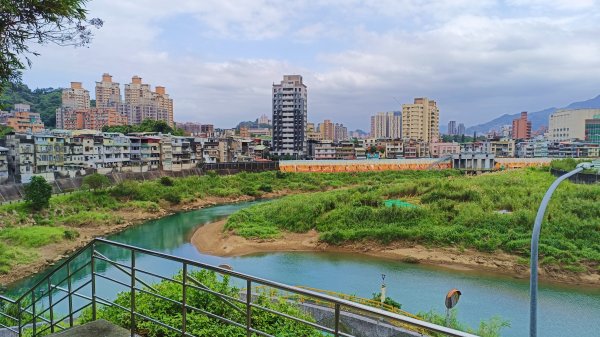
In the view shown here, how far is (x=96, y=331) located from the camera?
3.74 meters

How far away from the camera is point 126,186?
3541 cm

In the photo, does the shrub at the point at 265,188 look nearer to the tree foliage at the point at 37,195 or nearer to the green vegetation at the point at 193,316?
the tree foliage at the point at 37,195

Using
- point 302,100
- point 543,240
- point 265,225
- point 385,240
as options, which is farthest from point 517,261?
point 302,100

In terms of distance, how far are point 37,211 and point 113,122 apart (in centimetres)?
6133

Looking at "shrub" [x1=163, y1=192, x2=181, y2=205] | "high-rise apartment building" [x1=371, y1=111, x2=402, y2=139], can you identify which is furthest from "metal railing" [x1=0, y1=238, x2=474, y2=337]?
"high-rise apartment building" [x1=371, y1=111, x2=402, y2=139]

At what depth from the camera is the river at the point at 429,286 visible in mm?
13359

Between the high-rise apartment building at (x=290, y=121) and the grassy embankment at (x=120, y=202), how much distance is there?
20.9 metres

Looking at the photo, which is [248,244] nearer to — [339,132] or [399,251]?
[399,251]

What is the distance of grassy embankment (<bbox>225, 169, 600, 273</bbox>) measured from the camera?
1942cm

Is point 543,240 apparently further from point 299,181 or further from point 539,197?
point 299,181

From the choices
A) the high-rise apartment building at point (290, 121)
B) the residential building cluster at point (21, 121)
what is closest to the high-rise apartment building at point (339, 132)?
the high-rise apartment building at point (290, 121)

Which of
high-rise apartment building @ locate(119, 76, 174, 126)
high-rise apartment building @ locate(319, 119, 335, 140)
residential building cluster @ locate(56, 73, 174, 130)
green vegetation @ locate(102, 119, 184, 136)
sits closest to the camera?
green vegetation @ locate(102, 119, 184, 136)

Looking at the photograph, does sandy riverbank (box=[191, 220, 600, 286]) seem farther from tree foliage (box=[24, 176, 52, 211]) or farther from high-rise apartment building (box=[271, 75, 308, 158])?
high-rise apartment building (box=[271, 75, 308, 158])

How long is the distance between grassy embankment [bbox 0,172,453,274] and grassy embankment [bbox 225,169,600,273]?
31.5ft
